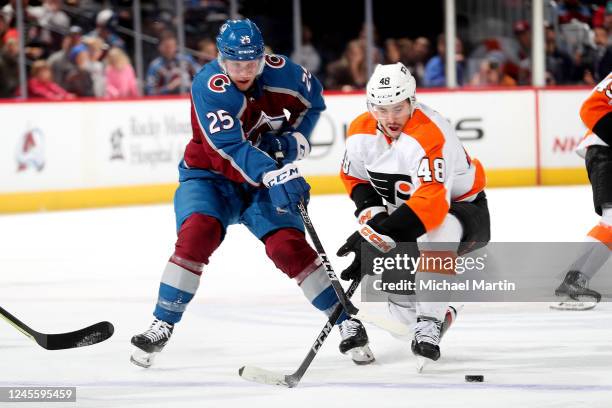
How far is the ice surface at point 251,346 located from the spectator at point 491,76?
3.96m

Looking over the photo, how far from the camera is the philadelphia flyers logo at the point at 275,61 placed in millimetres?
4035

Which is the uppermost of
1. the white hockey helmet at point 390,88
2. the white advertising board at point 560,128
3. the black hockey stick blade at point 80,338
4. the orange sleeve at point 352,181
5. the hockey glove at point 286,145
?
the white hockey helmet at point 390,88

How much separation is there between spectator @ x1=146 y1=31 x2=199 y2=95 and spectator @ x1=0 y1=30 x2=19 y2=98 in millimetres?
1091

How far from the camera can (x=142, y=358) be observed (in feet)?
12.6

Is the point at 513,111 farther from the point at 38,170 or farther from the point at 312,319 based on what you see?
the point at 312,319

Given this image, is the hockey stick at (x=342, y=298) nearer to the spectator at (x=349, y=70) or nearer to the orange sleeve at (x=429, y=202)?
the orange sleeve at (x=429, y=202)

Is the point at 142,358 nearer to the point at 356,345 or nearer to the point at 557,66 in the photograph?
the point at 356,345

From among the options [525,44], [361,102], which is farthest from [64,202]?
[525,44]

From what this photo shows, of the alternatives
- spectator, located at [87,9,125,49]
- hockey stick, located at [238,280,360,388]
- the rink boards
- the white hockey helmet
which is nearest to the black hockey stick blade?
hockey stick, located at [238,280,360,388]

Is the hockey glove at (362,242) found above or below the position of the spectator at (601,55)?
above

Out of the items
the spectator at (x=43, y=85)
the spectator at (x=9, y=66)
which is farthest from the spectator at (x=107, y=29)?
the spectator at (x=9, y=66)

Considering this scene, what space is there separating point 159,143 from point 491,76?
3.21 metres

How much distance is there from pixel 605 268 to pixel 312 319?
1616 millimetres

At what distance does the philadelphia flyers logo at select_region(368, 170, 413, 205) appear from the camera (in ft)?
12.9
